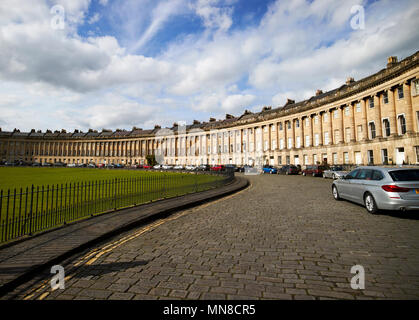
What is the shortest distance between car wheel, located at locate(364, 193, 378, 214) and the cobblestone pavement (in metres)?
0.96

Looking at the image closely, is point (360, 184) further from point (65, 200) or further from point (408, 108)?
point (408, 108)

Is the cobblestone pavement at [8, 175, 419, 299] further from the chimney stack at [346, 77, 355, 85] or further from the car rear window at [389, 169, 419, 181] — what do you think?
the chimney stack at [346, 77, 355, 85]

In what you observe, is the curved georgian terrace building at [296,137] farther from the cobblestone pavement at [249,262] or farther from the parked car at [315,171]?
the cobblestone pavement at [249,262]

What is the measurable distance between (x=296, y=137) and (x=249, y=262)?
51671 millimetres

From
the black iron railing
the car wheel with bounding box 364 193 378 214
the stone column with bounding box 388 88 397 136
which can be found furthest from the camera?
the stone column with bounding box 388 88 397 136

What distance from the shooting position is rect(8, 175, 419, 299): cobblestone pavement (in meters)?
3.28

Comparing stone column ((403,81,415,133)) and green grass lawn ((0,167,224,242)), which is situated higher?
stone column ((403,81,415,133))

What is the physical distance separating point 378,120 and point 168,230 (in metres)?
39.7

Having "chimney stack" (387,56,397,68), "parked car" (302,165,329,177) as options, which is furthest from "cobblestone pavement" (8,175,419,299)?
"chimney stack" (387,56,397,68)

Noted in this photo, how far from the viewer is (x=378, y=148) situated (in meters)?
33.0

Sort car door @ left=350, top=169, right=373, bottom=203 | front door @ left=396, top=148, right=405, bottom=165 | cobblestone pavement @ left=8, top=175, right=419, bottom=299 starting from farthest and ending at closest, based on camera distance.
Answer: front door @ left=396, top=148, right=405, bottom=165
car door @ left=350, top=169, right=373, bottom=203
cobblestone pavement @ left=8, top=175, right=419, bottom=299

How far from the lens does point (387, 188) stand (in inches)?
297

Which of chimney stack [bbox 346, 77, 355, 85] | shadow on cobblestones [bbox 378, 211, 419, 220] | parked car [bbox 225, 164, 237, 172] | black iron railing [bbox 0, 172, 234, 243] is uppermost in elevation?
chimney stack [bbox 346, 77, 355, 85]
